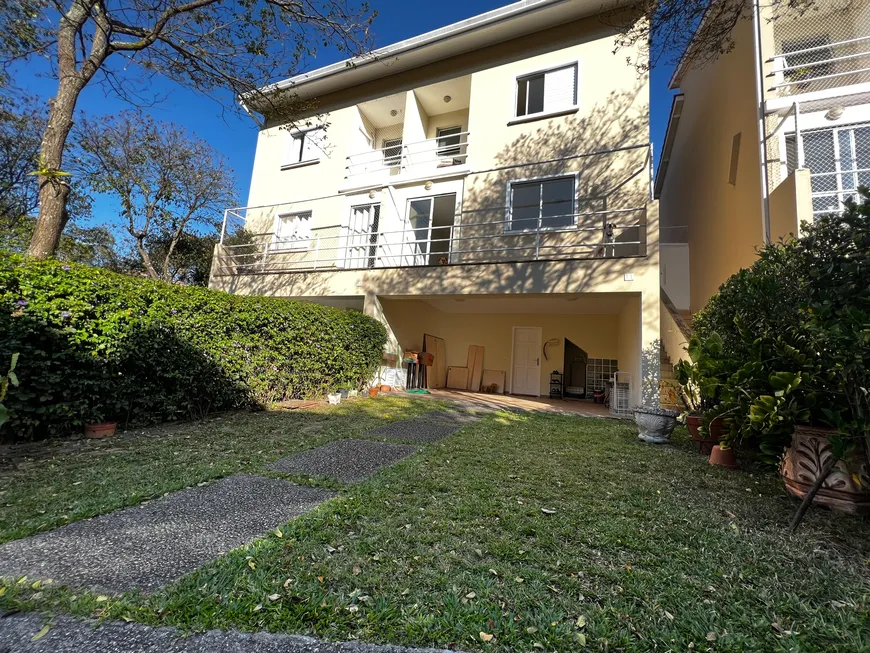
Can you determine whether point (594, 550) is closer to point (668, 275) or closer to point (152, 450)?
point (152, 450)

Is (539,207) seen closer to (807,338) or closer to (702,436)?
(702,436)

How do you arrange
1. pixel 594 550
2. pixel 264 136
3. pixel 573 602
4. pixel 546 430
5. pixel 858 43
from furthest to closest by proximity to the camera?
pixel 264 136 < pixel 858 43 < pixel 546 430 < pixel 594 550 < pixel 573 602

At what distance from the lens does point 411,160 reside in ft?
36.6

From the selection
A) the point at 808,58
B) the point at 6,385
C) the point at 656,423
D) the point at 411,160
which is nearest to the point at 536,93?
the point at 411,160

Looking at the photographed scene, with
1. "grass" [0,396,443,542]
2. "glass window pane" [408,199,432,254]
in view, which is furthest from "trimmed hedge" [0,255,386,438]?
"glass window pane" [408,199,432,254]

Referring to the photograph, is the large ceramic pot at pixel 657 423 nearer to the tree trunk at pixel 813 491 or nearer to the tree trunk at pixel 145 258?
the tree trunk at pixel 813 491

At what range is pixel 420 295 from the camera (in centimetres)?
902

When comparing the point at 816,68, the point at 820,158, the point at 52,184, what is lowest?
the point at 52,184

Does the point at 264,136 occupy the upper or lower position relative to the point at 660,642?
upper

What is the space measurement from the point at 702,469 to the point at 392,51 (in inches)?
479

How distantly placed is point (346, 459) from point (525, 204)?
25.6 feet

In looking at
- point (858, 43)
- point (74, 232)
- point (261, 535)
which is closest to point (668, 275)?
point (858, 43)

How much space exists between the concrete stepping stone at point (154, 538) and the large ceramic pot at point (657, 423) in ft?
13.6

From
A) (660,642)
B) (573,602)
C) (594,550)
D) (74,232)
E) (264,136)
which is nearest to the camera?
(660,642)
